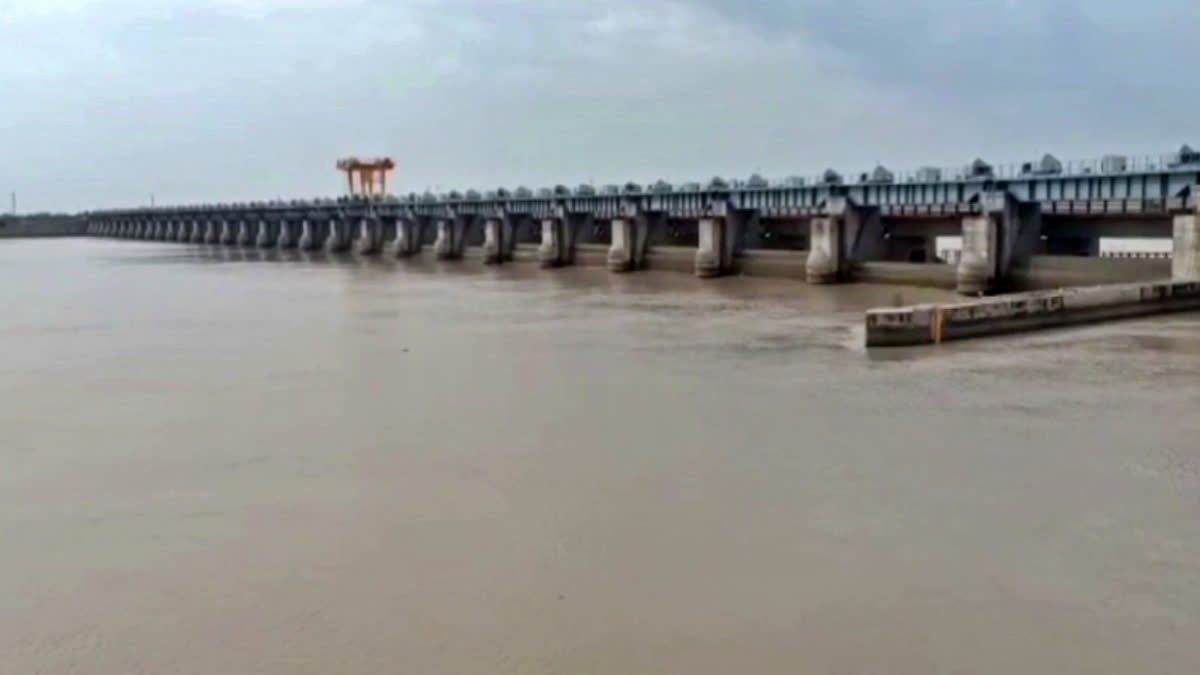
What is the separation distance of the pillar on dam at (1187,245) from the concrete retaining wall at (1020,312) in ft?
5.28

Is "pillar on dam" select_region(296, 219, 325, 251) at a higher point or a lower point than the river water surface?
higher

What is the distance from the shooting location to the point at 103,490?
12.8 meters

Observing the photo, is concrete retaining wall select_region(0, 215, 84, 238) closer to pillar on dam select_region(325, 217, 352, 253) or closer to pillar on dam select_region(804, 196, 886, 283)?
pillar on dam select_region(325, 217, 352, 253)

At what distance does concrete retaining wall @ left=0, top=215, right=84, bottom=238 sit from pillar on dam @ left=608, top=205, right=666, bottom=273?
145 m

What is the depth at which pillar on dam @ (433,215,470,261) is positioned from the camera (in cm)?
7975

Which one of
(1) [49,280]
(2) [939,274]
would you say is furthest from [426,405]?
(1) [49,280]

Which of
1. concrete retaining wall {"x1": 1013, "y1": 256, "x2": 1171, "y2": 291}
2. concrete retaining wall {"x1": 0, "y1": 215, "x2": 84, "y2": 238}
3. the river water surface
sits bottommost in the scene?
the river water surface

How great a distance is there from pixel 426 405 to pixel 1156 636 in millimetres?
12450

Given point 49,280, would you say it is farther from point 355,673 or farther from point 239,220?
point 239,220

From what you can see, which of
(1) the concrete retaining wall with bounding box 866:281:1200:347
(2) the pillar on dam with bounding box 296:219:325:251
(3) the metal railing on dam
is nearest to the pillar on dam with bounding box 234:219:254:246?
(2) the pillar on dam with bounding box 296:219:325:251

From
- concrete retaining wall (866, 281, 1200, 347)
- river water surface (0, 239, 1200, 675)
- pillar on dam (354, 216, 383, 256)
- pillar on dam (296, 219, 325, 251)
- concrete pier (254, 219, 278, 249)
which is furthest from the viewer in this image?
concrete pier (254, 219, 278, 249)

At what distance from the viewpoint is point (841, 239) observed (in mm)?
46688

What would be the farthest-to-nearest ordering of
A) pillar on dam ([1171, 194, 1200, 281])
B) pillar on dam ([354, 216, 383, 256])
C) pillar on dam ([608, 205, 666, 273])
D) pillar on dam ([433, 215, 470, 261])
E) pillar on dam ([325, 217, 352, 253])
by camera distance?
pillar on dam ([325, 217, 352, 253])
pillar on dam ([354, 216, 383, 256])
pillar on dam ([433, 215, 470, 261])
pillar on dam ([608, 205, 666, 273])
pillar on dam ([1171, 194, 1200, 281])

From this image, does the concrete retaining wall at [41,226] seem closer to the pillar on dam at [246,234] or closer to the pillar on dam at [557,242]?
the pillar on dam at [246,234]
